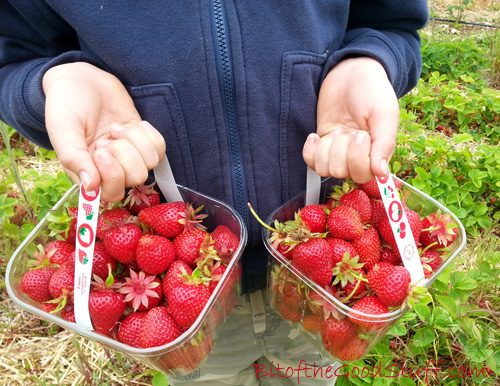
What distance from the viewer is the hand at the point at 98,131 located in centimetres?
65

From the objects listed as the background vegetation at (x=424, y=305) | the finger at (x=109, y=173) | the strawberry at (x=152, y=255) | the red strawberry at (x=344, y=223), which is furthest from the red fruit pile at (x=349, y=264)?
the background vegetation at (x=424, y=305)

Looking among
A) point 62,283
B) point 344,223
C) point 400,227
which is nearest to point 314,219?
point 344,223

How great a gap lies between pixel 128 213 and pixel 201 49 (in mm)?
360

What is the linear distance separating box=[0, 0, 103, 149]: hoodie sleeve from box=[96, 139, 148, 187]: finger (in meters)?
0.26

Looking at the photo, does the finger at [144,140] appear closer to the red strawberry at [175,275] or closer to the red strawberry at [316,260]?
the red strawberry at [175,275]

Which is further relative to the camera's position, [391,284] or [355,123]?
[355,123]

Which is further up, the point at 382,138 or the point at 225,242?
the point at 382,138

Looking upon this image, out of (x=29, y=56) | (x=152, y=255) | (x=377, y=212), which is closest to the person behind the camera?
(x=152, y=255)

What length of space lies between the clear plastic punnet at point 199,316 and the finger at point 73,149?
0.72 ft

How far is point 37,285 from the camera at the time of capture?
76cm

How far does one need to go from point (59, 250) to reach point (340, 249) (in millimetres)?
550

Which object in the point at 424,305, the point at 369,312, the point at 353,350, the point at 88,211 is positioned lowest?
the point at 424,305

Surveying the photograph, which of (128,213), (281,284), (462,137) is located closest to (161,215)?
(128,213)

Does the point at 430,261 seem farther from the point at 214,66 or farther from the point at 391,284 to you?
the point at 214,66
